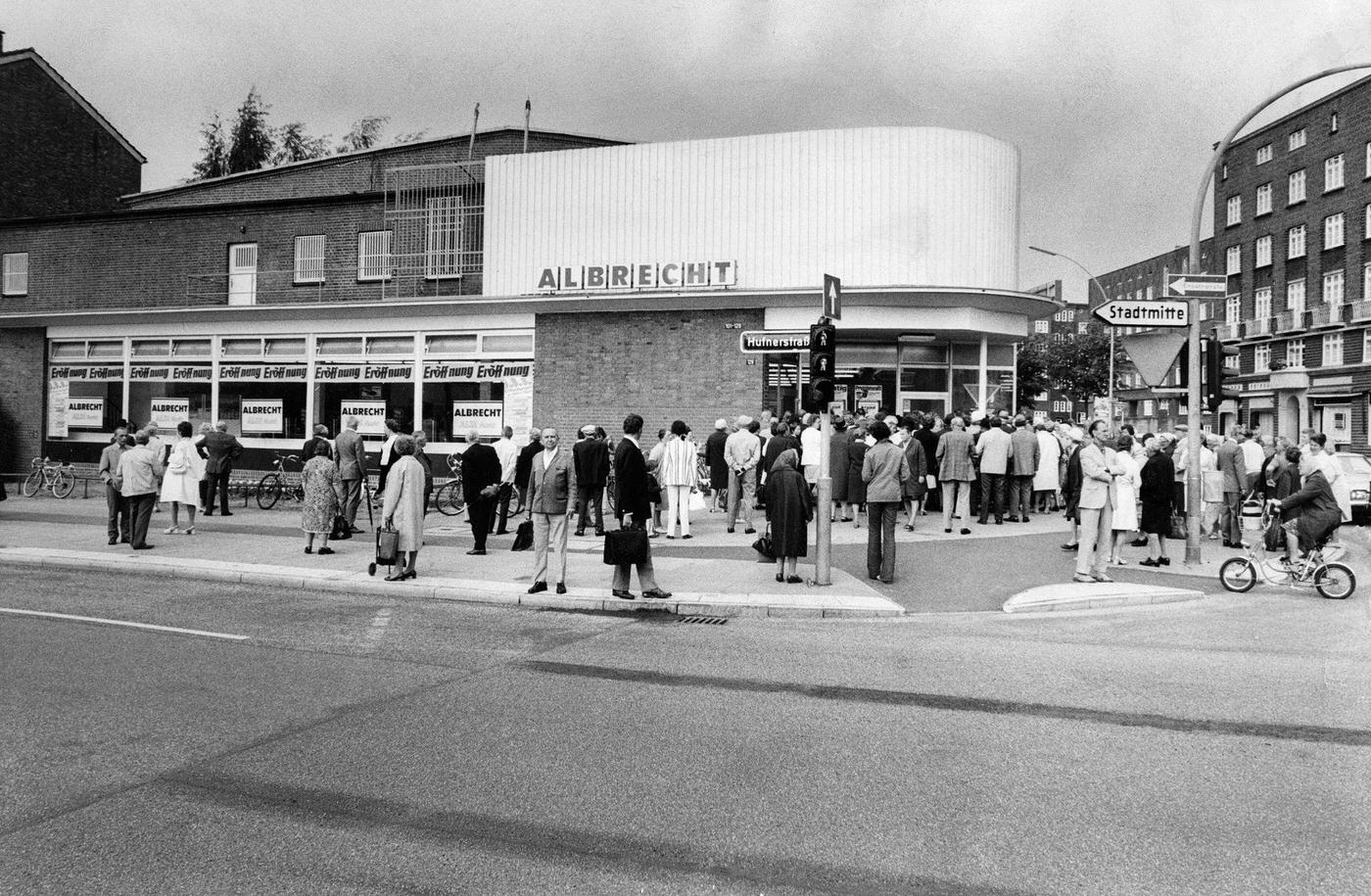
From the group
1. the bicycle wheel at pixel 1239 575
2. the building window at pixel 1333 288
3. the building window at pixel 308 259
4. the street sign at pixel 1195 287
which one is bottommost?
the bicycle wheel at pixel 1239 575

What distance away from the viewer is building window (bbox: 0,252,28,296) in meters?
27.7

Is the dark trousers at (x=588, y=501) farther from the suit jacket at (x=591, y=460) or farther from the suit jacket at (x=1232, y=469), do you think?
the suit jacket at (x=1232, y=469)

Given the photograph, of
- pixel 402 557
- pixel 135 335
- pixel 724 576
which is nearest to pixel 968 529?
pixel 724 576

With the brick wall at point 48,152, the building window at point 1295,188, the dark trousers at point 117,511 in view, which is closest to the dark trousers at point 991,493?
the dark trousers at point 117,511

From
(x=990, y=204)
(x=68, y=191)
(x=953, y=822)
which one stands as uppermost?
(x=68, y=191)

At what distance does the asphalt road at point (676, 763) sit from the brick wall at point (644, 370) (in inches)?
475

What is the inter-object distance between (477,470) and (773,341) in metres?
8.07

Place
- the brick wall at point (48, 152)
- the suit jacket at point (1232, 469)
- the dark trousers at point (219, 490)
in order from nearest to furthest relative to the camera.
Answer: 1. the suit jacket at point (1232, 469)
2. the dark trousers at point (219, 490)
3. the brick wall at point (48, 152)

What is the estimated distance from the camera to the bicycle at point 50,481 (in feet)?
77.6

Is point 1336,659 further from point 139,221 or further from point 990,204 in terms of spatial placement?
point 139,221

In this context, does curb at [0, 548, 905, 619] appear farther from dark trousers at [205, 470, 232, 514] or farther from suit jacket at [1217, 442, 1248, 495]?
suit jacket at [1217, 442, 1248, 495]

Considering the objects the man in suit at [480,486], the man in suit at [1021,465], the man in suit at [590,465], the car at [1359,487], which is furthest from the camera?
the car at [1359,487]

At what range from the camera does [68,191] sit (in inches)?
1286

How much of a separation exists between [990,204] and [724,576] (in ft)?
41.0
